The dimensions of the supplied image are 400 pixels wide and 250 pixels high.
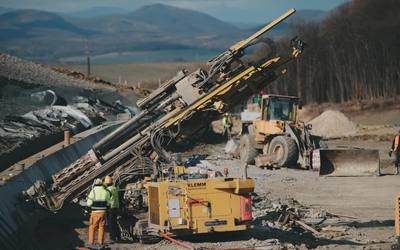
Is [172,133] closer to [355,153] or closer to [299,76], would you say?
[355,153]

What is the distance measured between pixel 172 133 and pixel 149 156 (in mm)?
840

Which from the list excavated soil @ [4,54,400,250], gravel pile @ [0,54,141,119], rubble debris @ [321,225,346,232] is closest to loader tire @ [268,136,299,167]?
excavated soil @ [4,54,400,250]

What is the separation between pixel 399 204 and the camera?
15.4m

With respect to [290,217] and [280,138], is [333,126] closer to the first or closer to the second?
[280,138]

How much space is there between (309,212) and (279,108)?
1043 centimetres

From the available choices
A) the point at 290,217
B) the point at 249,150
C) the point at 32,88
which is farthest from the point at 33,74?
the point at 290,217

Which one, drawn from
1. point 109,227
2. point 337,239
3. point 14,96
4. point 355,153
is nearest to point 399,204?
point 337,239

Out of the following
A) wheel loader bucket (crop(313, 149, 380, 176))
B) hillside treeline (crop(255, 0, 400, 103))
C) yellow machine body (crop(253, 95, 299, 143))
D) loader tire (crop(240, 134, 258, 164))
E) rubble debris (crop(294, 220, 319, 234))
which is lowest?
rubble debris (crop(294, 220, 319, 234))

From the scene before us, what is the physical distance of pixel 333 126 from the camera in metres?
52.4

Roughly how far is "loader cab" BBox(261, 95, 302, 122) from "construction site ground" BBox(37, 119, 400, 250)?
200 centimetres

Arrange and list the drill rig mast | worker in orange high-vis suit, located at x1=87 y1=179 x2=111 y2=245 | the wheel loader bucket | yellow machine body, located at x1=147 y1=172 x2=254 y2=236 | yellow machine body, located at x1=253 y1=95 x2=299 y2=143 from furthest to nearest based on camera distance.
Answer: yellow machine body, located at x1=253 y1=95 x2=299 y2=143, the wheel loader bucket, the drill rig mast, worker in orange high-vis suit, located at x1=87 y1=179 x2=111 y2=245, yellow machine body, located at x1=147 y1=172 x2=254 y2=236

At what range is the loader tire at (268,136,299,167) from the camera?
29.3 m

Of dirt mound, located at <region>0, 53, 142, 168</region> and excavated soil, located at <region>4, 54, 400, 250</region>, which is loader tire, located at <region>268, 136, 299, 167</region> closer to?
excavated soil, located at <region>4, 54, 400, 250</region>

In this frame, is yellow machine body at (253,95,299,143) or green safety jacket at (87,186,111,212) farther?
yellow machine body at (253,95,299,143)
